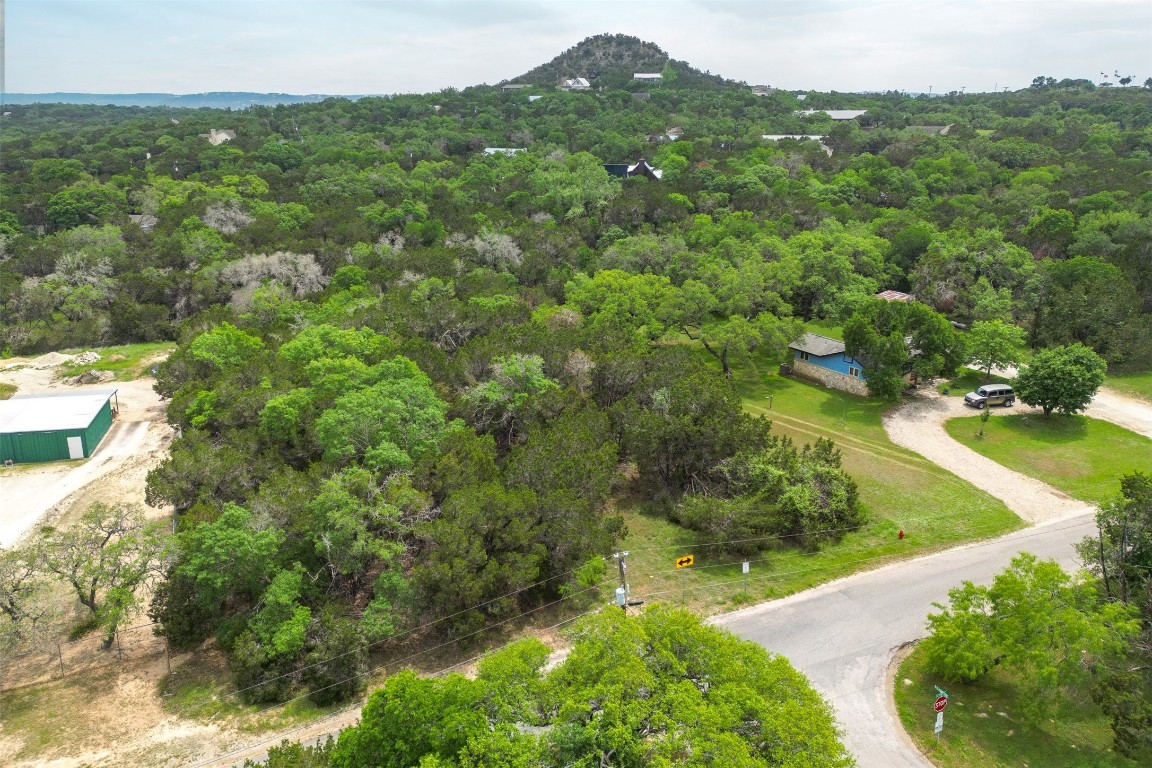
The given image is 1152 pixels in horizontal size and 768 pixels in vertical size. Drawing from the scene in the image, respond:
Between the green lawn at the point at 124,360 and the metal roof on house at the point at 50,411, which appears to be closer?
the metal roof on house at the point at 50,411

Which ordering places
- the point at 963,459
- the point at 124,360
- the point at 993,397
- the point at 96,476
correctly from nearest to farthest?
the point at 96,476 → the point at 963,459 → the point at 993,397 → the point at 124,360

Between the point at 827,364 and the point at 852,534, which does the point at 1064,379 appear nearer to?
the point at 827,364

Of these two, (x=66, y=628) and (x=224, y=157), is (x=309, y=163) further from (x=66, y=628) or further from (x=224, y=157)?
(x=66, y=628)

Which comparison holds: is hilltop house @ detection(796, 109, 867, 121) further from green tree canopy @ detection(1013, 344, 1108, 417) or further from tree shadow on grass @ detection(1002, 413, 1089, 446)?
tree shadow on grass @ detection(1002, 413, 1089, 446)

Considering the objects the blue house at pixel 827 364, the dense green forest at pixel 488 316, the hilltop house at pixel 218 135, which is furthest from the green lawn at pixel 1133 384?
the hilltop house at pixel 218 135

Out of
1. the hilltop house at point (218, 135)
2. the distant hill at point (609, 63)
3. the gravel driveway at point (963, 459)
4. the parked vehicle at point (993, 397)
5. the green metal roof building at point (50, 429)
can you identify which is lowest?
the green metal roof building at point (50, 429)

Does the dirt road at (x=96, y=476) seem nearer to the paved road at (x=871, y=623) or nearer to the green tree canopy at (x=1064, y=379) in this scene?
the paved road at (x=871, y=623)

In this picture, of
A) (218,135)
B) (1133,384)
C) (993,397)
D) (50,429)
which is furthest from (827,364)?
(218,135)
